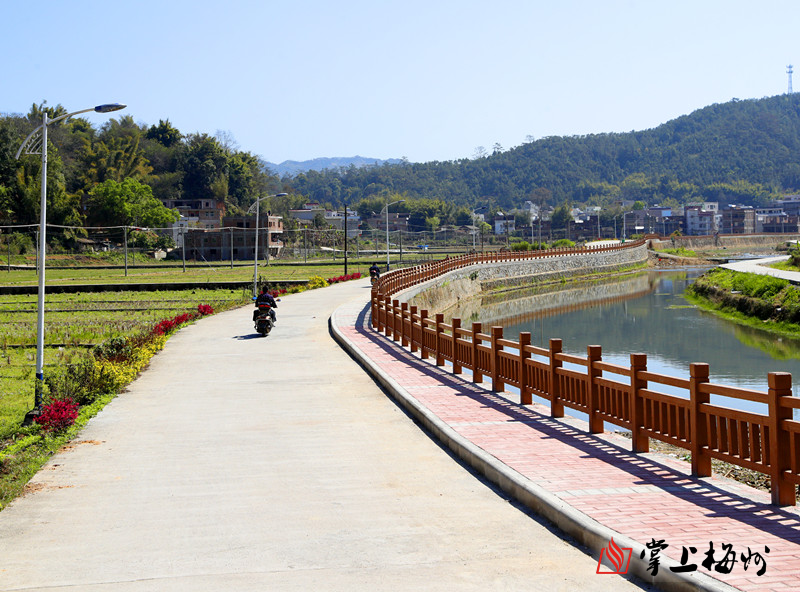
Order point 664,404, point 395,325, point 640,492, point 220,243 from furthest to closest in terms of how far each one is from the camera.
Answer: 1. point 220,243
2. point 395,325
3. point 664,404
4. point 640,492

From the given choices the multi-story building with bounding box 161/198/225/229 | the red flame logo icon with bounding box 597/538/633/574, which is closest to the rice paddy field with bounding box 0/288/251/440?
the red flame logo icon with bounding box 597/538/633/574

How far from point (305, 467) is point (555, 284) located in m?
67.3

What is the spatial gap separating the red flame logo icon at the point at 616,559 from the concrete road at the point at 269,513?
0.37ft

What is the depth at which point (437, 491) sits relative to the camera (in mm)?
8984

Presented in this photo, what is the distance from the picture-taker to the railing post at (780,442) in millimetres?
7426

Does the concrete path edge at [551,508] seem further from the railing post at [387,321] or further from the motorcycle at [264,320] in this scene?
the motorcycle at [264,320]

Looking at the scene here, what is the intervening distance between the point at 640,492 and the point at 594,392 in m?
2.92

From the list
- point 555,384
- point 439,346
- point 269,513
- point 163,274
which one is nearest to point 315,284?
point 163,274

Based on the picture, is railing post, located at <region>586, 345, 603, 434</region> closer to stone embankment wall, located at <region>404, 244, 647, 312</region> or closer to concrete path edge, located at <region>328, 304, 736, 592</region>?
concrete path edge, located at <region>328, 304, 736, 592</region>

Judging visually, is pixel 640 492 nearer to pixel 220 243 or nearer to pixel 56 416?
pixel 56 416

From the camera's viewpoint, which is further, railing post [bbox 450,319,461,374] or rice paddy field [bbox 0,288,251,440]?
rice paddy field [bbox 0,288,251,440]

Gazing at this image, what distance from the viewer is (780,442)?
7.45 m

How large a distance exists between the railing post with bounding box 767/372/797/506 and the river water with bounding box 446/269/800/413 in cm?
1017

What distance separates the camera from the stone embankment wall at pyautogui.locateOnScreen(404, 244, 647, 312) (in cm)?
4688
